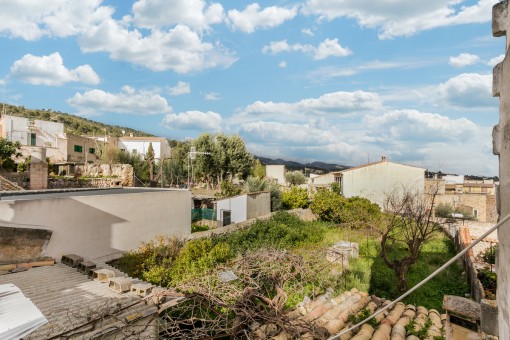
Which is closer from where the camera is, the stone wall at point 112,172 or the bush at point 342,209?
the bush at point 342,209

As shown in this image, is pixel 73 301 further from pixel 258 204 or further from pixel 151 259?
pixel 258 204

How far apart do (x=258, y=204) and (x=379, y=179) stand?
14110 millimetres

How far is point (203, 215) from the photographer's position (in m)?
25.6

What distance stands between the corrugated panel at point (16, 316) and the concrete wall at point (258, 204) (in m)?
19.3

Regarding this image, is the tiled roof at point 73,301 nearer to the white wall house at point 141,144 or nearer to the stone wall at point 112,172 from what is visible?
the stone wall at point 112,172

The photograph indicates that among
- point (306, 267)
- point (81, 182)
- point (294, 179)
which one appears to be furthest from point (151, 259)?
point (294, 179)

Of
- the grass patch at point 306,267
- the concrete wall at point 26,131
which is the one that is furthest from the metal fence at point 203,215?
the concrete wall at point 26,131

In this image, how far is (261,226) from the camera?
20.3m

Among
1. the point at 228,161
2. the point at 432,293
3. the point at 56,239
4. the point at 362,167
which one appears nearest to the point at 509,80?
the point at 432,293

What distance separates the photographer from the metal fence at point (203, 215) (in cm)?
2528

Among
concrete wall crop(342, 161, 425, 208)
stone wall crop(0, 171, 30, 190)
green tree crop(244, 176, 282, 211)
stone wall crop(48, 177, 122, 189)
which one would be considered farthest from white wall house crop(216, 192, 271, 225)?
A: concrete wall crop(342, 161, 425, 208)

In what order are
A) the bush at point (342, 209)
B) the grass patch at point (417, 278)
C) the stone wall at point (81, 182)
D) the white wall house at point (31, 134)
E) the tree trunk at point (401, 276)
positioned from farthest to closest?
the white wall house at point (31, 134) < the bush at point (342, 209) < the stone wall at point (81, 182) < the tree trunk at point (401, 276) < the grass patch at point (417, 278)

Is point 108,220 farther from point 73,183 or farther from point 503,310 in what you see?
point 503,310

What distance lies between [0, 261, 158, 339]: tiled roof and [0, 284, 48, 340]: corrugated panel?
459 millimetres
